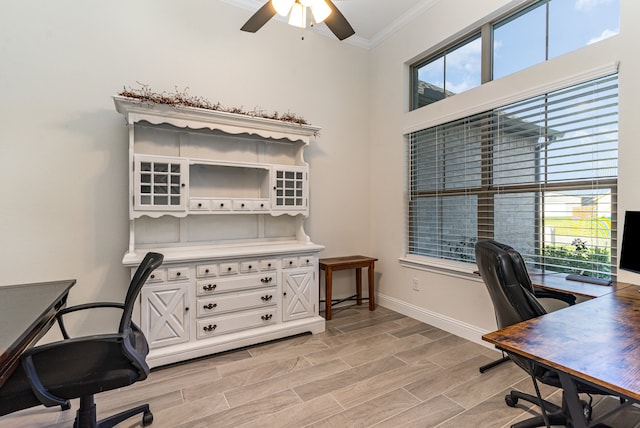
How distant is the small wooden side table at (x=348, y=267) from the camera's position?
3.37 meters

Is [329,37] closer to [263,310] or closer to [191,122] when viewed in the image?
[191,122]

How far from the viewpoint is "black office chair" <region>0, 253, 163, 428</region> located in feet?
4.11

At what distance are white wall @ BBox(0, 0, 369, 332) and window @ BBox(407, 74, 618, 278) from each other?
2.14m

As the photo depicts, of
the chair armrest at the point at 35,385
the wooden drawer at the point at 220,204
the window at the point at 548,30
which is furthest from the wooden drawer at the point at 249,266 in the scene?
the window at the point at 548,30

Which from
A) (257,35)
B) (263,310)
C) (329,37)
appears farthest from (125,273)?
(329,37)

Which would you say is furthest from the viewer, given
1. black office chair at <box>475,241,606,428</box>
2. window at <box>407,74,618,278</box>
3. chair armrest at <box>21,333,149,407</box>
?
window at <box>407,74,618,278</box>

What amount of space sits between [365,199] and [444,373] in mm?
2303

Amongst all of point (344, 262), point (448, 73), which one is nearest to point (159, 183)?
point (344, 262)

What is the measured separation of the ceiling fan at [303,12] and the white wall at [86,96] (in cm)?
96

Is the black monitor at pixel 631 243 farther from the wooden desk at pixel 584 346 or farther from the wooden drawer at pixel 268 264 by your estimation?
the wooden drawer at pixel 268 264

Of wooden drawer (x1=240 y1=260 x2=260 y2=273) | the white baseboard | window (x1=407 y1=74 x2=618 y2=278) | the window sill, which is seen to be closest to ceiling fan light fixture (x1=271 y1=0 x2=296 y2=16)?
window (x1=407 y1=74 x2=618 y2=278)

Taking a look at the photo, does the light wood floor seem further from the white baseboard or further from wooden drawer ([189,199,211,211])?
wooden drawer ([189,199,211,211])

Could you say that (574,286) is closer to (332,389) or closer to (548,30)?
(332,389)

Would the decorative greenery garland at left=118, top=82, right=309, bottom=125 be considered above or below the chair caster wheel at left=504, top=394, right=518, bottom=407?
above
